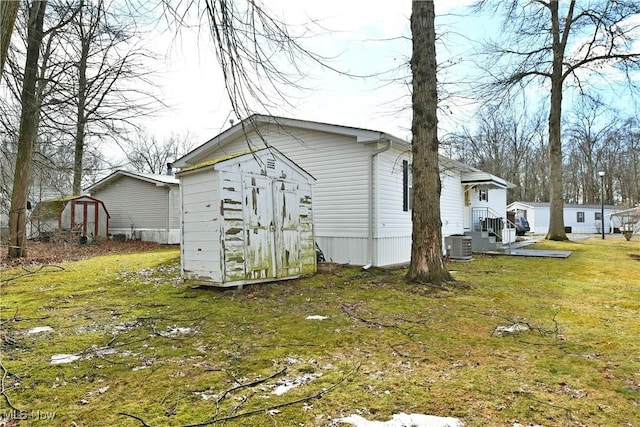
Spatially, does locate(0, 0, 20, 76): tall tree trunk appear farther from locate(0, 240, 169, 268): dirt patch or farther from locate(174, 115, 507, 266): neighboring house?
locate(0, 240, 169, 268): dirt patch

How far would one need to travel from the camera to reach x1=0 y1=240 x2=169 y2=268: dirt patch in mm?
10641

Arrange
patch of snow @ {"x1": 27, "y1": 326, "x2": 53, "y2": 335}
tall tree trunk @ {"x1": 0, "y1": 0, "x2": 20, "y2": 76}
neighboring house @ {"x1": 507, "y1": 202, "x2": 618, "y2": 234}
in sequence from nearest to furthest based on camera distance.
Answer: tall tree trunk @ {"x1": 0, "y1": 0, "x2": 20, "y2": 76}, patch of snow @ {"x1": 27, "y1": 326, "x2": 53, "y2": 335}, neighboring house @ {"x1": 507, "y1": 202, "x2": 618, "y2": 234}

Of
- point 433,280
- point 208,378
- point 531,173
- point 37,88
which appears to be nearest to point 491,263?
point 433,280

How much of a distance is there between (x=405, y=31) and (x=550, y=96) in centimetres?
1458

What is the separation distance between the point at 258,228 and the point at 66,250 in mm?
10767

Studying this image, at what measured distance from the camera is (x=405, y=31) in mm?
7934

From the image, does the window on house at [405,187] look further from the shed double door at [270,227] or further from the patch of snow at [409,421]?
the patch of snow at [409,421]

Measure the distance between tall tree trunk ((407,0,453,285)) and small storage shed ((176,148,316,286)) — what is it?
2459 millimetres

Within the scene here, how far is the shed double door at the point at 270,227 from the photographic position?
7.10 metres

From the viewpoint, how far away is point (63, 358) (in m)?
3.61

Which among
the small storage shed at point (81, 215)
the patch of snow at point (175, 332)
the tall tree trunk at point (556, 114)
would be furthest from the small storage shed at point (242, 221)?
the tall tree trunk at point (556, 114)

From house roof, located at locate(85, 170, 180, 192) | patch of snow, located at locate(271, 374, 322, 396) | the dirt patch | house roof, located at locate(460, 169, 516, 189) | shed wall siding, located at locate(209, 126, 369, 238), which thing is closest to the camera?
patch of snow, located at locate(271, 374, 322, 396)

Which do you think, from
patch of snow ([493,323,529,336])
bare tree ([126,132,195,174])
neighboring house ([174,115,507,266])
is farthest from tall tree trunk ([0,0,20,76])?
bare tree ([126,132,195,174])

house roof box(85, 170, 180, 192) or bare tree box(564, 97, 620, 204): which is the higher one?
bare tree box(564, 97, 620, 204)
